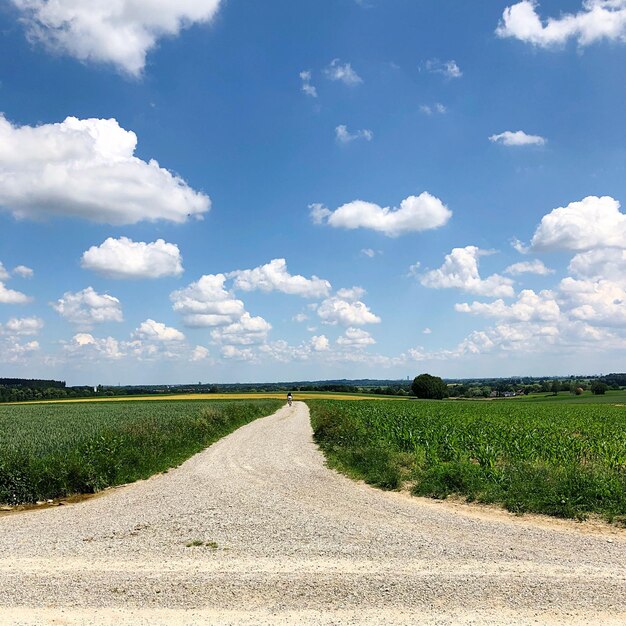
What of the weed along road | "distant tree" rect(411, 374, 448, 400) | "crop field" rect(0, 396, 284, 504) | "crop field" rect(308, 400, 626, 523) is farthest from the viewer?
"distant tree" rect(411, 374, 448, 400)

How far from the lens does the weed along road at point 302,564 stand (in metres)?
6.54

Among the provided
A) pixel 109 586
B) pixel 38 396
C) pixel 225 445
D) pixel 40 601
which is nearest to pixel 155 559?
pixel 109 586

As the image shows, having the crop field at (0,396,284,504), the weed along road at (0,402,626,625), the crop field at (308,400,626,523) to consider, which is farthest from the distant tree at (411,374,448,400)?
the weed along road at (0,402,626,625)

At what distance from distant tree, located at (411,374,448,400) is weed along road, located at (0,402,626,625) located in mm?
112668

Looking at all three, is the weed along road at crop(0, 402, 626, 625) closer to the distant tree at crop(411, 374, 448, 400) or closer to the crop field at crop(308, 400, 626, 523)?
the crop field at crop(308, 400, 626, 523)

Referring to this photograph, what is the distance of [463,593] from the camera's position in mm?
6973

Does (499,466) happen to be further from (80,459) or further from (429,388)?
(429,388)

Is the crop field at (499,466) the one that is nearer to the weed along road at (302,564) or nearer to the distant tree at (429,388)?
the weed along road at (302,564)

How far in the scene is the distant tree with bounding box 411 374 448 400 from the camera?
401 feet

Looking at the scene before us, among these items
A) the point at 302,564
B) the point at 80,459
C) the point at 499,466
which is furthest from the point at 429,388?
the point at 302,564

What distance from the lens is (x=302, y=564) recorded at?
324 inches

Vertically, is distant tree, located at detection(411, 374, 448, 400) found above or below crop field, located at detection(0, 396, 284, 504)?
below

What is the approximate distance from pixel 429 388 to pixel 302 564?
389ft

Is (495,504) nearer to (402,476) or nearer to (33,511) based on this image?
(402,476)
